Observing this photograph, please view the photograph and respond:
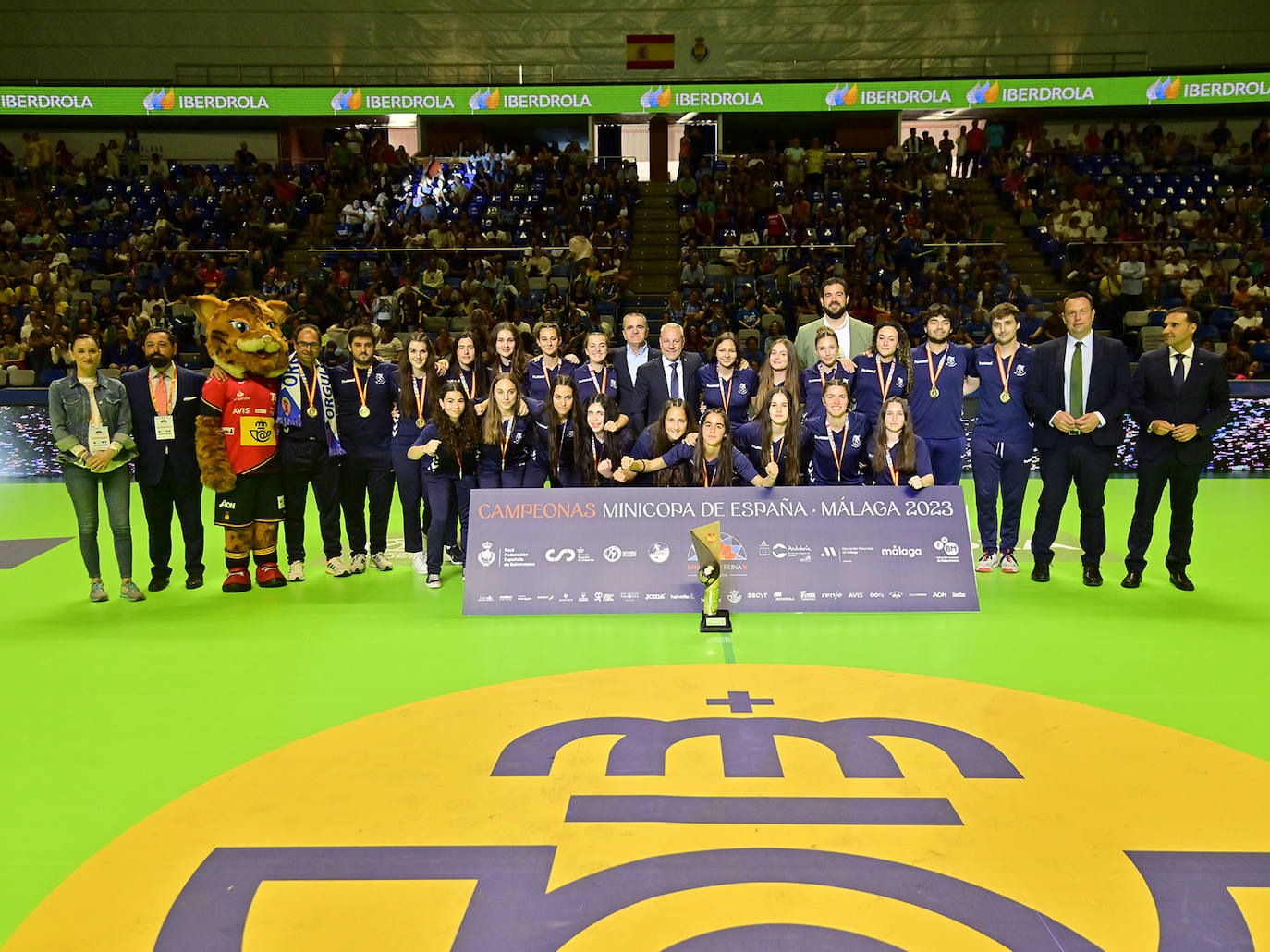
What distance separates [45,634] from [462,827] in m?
3.72

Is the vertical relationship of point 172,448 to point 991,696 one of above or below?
above

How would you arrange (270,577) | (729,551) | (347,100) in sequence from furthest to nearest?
(347,100) < (270,577) < (729,551)

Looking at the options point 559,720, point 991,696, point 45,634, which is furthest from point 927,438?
point 45,634

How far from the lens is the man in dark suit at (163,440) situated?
647cm

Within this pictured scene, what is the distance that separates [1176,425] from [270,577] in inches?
248

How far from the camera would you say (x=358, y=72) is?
72.0 ft

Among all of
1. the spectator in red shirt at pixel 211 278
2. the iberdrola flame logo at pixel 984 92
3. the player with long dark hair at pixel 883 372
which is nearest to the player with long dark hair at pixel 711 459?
the player with long dark hair at pixel 883 372

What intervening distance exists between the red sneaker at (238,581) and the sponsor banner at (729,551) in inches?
70.0

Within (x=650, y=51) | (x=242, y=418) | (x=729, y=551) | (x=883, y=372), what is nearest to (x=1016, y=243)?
(x=650, y=51)

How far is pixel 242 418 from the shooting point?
6.50 meters

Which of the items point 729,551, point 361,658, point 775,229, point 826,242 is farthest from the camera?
point 775,229

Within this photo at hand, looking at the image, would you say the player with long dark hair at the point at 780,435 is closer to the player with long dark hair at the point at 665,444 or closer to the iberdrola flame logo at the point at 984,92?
the player with long dark hair at the point at 665,444

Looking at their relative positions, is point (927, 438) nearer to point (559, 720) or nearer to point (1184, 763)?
point (1184, 763)

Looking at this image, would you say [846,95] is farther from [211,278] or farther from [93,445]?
[93,445]
